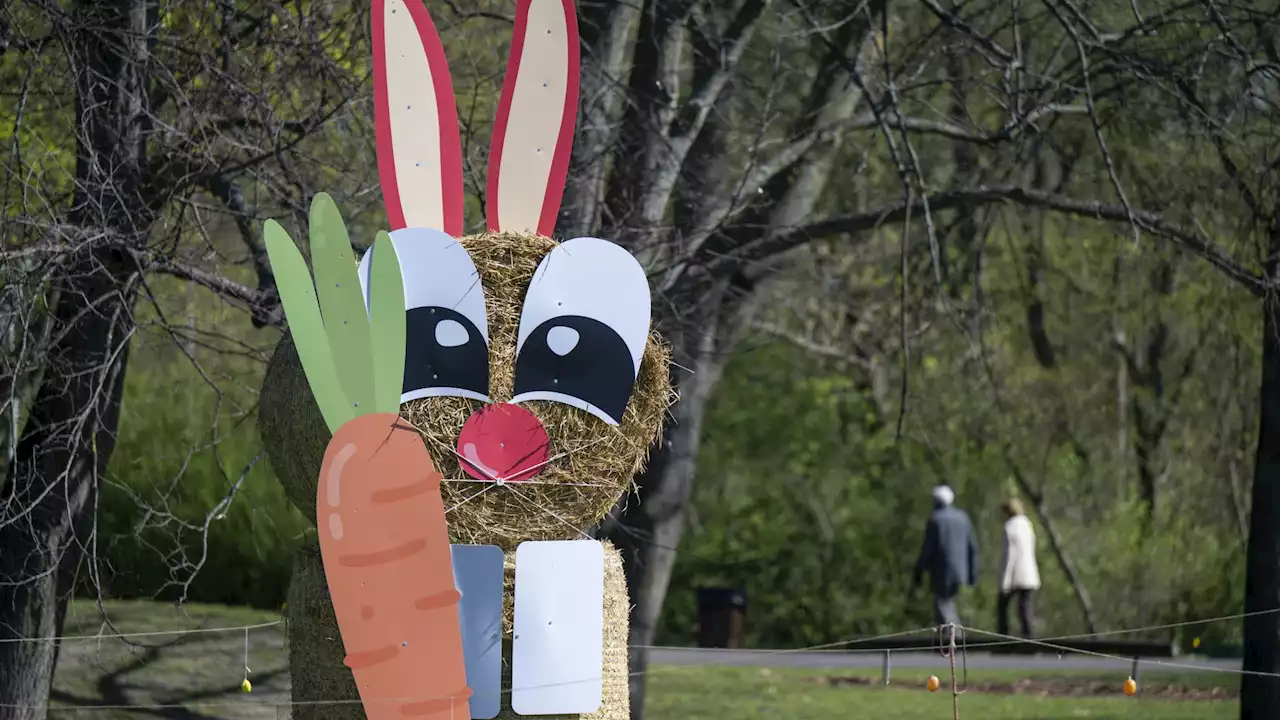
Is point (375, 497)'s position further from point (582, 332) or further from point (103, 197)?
point (103, 197)

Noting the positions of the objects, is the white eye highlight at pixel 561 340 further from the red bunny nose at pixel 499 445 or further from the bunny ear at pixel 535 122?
the bunny ear at pixel 535 122

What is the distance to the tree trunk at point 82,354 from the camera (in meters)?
6.52

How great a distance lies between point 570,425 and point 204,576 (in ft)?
32.0

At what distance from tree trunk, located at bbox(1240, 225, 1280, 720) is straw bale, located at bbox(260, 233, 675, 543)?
4724 mm

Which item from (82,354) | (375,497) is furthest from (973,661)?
(375,497)

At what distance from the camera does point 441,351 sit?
16.1 ft

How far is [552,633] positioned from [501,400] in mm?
718

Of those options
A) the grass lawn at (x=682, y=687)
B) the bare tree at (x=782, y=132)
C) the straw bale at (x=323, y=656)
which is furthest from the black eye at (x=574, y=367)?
the grass lawn at (x=682, y=687)

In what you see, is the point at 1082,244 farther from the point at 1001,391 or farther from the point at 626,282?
the point at 626,282

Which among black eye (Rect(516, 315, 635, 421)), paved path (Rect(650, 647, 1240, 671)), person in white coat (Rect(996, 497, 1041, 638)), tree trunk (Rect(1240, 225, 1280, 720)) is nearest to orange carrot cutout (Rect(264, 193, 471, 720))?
black eye (Rect(516, 315, 635, 421))

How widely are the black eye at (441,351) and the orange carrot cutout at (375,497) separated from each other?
139 mm

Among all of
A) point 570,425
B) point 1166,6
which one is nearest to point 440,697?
point 570,425

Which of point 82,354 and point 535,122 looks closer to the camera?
point 535,122

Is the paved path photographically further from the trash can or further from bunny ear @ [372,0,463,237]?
bunny ear @ [372,0,463,237]
